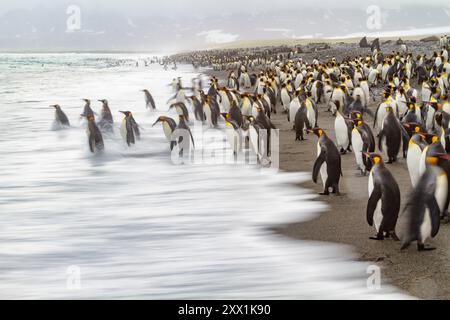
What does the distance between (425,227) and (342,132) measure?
4.64m

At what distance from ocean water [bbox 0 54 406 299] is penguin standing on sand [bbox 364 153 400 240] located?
436mm

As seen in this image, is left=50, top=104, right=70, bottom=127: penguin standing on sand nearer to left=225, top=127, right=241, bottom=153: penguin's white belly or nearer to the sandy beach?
left=225, top=127, right=241, bottom=153: penguin's white belly

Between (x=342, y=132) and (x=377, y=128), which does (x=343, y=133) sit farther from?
(x=377, y=128)

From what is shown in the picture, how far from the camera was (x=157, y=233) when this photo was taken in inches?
239

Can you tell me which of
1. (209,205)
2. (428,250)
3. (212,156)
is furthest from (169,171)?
(428,250)

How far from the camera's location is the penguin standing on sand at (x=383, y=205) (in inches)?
202

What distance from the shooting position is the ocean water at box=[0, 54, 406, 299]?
4699 millimetres

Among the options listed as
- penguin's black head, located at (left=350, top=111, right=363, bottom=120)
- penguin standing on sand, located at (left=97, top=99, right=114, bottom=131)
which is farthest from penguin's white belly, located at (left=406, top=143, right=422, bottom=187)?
penguin standing on sand, located at (left=97, top=99, right=114, bottom=131)

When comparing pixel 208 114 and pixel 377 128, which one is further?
pixel 208 114

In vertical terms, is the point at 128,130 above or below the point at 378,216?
above

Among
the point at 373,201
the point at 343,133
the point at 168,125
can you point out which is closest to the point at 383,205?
the point at 373,201

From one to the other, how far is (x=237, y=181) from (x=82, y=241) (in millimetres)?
2936

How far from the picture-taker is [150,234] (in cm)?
604
